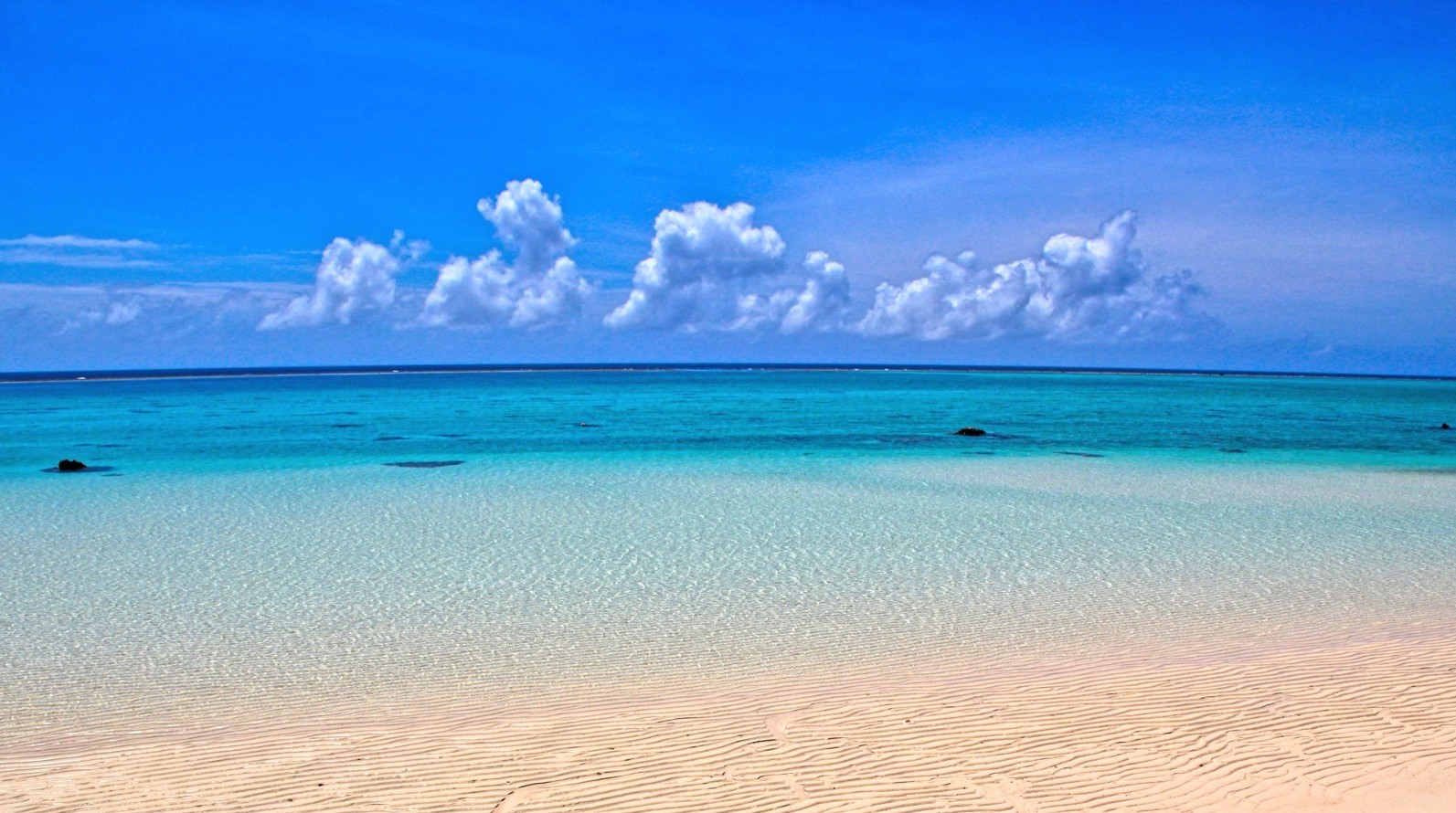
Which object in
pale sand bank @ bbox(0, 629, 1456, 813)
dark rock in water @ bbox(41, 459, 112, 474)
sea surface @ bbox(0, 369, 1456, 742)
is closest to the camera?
pale sand bank @ bbox(0, 629, 1456, 813)

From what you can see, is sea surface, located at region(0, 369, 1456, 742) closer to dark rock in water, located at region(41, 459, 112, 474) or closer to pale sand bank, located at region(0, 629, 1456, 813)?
dark rock in water, located at region(41, 459, 112, 474)

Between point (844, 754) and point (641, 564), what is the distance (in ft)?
23.7

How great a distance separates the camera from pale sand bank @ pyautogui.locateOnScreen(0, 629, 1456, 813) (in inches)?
231

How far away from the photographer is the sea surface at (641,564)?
8.85 m

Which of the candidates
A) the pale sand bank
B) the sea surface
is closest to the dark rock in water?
the sea surface

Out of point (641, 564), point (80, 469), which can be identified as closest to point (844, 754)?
point (641, 564)

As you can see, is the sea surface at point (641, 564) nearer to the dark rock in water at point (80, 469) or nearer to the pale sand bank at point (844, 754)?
the dark rock in water at point (80, 469)

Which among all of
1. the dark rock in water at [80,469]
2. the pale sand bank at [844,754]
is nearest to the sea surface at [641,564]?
the dark rock in water at [80,469]

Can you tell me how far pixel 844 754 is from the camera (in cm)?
649

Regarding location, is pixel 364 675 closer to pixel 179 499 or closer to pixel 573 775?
pixel 573 775

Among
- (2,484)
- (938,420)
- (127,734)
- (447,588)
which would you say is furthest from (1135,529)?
(938,420)

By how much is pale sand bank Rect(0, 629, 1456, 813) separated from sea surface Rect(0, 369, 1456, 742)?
2.77 ft

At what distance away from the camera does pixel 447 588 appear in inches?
468

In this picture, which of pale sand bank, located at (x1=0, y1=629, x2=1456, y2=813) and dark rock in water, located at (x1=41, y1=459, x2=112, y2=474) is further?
dark rock in water, located at (x1=41, y1=459, x2=112, y2=474)
